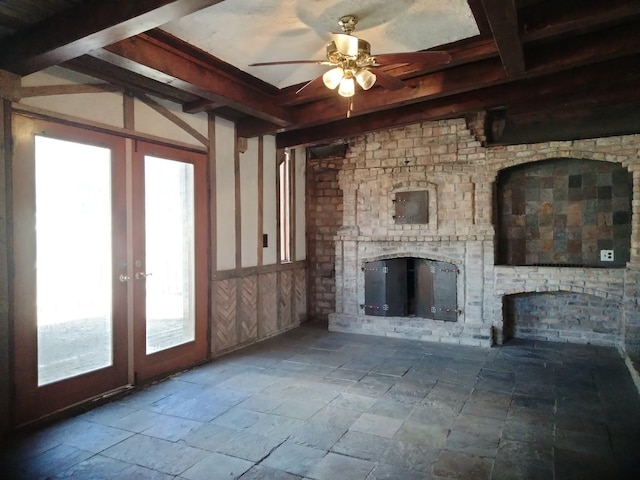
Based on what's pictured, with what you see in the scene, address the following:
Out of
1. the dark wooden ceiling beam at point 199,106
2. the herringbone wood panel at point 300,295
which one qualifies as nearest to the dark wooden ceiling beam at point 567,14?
the dark wooden ceiling beam at point 199,106

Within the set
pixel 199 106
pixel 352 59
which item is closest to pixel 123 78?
pixel 199 106

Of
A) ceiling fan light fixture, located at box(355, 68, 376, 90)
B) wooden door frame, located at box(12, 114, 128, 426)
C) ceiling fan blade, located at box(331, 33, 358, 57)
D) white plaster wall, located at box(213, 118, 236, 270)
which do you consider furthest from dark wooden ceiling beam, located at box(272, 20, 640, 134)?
wooden door frame, located at box(12, 114, 128, 426)

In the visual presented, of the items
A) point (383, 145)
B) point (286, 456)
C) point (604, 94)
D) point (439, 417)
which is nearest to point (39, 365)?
point (286, 456)

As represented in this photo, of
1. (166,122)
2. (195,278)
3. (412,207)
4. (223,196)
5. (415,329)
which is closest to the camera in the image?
(166,122)

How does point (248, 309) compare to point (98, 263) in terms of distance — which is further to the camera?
point (248, 309)

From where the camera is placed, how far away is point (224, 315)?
5012mm

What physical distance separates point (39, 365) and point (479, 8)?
4.04m

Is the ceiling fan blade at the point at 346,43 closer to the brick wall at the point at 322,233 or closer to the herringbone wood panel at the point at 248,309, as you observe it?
the herringbone wood panel at the point at 248,309

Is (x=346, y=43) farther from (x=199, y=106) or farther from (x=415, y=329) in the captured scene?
(x=415, y=329)

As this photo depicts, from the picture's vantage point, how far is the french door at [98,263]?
3.14m

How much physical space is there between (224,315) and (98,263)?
1700 millimetres

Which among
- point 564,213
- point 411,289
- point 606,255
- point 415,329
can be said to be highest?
point 564,213

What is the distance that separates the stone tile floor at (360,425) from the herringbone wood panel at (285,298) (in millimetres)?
1349

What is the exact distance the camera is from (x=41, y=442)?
2.94m
